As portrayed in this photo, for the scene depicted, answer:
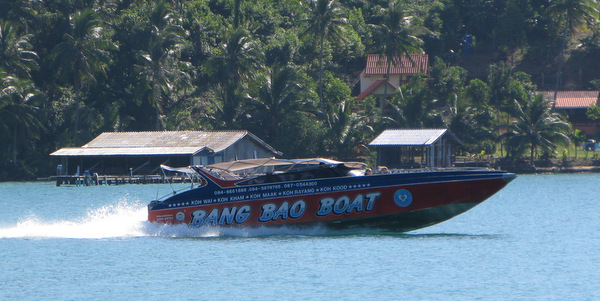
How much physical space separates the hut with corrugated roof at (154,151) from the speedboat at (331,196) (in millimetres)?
31419

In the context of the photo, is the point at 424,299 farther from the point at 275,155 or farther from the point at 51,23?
the point at 51,23

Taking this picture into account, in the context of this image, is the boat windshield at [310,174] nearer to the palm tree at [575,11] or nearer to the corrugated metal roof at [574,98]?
the palm tree at [575,11]

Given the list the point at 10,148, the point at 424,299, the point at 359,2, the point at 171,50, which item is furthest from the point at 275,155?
the point at 424,299

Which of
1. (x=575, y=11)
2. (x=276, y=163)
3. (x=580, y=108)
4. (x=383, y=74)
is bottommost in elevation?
(x=276, y=163)

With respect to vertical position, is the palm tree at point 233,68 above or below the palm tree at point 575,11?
below

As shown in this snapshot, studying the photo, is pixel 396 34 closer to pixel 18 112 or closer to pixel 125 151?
pixel 125 151

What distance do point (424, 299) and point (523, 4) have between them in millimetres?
68737

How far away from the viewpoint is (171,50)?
64.9 meters

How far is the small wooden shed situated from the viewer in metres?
55.2

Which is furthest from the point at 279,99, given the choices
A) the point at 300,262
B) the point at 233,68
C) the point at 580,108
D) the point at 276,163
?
the point at 300,262

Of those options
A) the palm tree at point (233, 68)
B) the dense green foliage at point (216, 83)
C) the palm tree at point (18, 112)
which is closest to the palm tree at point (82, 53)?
the dense green foliage at point (216, 83)

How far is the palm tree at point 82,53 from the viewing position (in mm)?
61125

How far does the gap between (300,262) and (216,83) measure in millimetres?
49706

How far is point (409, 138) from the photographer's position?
183ft
